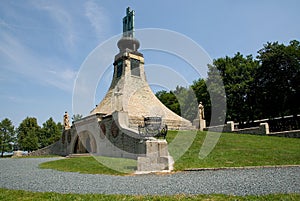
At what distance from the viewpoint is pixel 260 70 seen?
28891 millimetres

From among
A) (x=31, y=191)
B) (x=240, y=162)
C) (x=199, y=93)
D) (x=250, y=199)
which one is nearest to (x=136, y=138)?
(x=240, y=162)

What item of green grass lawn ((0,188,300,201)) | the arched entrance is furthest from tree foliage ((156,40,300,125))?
green grass lawn ((0,188,300,201))

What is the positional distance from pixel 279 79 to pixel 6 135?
50.0 m

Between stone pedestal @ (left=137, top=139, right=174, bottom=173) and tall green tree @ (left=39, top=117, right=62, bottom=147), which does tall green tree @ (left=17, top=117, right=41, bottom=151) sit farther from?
stone pedestal @ (left=137, top=139, right=174, bottom=173)

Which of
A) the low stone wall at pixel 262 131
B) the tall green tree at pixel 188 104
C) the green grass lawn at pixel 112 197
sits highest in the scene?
the tall green tree at pixel 188 104

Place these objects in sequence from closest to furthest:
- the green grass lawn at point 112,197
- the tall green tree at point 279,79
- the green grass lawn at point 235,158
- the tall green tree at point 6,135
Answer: the green grass lawn at point 112,197, the green grass lawn at point 235,158, the tall green tree at point 279,79, the tall green tree at point 6,135

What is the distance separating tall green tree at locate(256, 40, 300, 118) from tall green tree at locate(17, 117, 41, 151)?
42778 millimetres

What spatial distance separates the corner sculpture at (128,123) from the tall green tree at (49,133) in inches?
978

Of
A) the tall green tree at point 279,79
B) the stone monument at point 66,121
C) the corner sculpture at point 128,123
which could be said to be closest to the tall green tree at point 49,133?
the corner sculpture at point 128,123

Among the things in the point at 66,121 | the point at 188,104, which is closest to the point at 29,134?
the point at 66,121

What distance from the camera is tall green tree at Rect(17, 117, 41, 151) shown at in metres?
48.1

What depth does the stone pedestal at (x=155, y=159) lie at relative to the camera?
30.3 feet

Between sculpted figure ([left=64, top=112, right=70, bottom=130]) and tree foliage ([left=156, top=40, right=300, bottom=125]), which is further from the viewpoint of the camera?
sculpted figure ([left=64, top=112, right=70, bottom=130])

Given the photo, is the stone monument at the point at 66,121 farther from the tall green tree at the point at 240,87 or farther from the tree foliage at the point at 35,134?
the tree foliage at the point at 35,134
